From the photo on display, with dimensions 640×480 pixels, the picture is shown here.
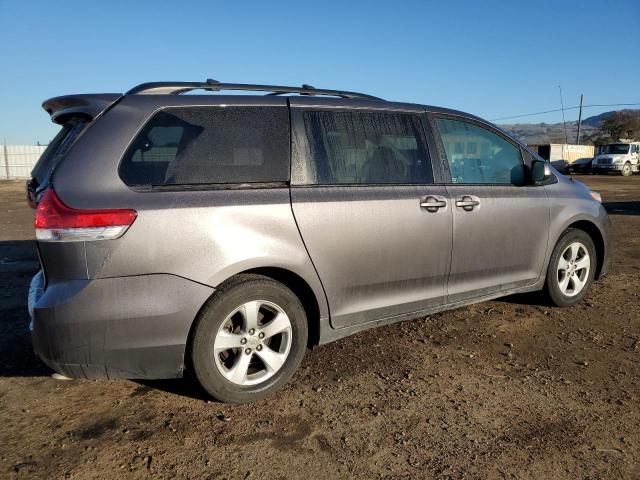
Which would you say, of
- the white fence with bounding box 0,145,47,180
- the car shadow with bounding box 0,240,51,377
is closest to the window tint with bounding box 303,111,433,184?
the car shadow with bounding box 0,240,51,377

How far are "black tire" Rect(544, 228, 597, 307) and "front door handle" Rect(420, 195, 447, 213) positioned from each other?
1461 mm

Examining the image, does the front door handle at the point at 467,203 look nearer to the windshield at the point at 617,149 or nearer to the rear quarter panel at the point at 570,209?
the rear quarter panel at the point at 570,209

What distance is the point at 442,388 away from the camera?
3195 millimetres

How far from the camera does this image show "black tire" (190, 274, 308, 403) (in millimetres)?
2832

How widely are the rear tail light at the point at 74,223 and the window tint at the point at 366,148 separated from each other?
1.24 m

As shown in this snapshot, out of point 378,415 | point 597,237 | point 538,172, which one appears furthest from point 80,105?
point 597,237

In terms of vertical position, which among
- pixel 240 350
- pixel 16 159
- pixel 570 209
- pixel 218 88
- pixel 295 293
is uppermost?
pixel 16 159

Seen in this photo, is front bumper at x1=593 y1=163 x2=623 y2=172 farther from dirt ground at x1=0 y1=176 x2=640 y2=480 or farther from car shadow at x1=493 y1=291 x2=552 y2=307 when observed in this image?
dirt ground at x1=0 y1=176 x2=640 y2=480

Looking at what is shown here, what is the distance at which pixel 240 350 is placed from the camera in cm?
299

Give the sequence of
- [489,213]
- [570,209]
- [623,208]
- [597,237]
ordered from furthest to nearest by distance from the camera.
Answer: [623,208]
[597,237]
[570,209]
[489,213]

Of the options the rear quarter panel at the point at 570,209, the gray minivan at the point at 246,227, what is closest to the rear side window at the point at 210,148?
the gray minivan at the point at 246,227

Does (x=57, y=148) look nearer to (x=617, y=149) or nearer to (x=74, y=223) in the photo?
(x=74, y=223)

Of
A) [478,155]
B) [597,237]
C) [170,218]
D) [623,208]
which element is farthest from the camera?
[623,208]

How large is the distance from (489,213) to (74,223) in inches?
113
